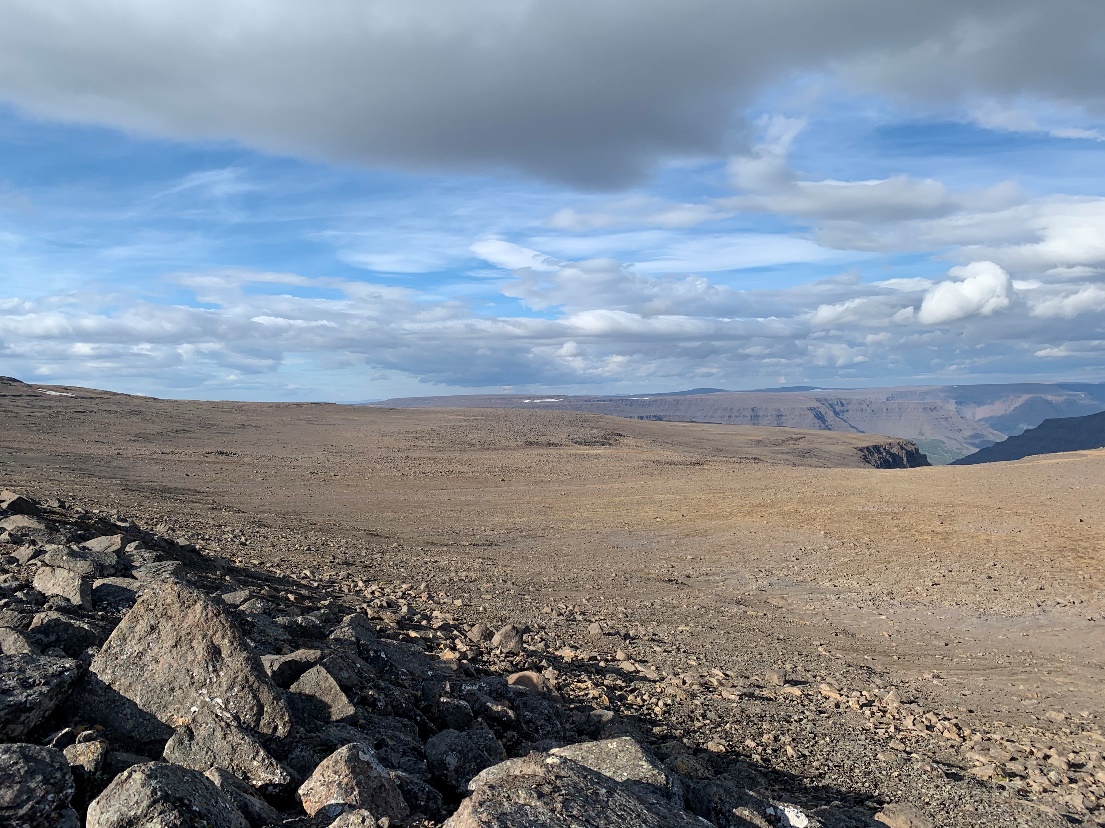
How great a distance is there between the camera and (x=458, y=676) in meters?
6.93

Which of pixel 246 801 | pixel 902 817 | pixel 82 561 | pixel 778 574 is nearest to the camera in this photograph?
pixel 246 801

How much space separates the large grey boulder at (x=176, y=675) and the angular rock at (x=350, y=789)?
2.50 ft

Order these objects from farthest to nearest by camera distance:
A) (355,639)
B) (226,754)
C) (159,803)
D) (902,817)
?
(355,639)
(902,817)
(226,754)
(159,803)

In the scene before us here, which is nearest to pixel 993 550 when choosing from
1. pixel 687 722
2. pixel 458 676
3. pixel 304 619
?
pixel 687 722

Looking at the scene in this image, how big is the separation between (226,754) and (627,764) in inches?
80.6

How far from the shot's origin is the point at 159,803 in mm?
2834

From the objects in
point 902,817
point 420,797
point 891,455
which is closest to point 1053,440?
point 891,455

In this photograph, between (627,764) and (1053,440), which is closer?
(627,764)

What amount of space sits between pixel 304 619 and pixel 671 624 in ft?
17.8

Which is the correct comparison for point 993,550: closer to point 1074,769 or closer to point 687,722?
point 1074,769

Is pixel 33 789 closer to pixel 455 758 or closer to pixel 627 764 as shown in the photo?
pixel 455 758

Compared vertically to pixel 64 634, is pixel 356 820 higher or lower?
lower

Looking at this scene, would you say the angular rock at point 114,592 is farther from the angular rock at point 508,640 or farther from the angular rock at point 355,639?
the angular rock at point 508,640

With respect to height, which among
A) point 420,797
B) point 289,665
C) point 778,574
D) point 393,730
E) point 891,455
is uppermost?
point 289,665
